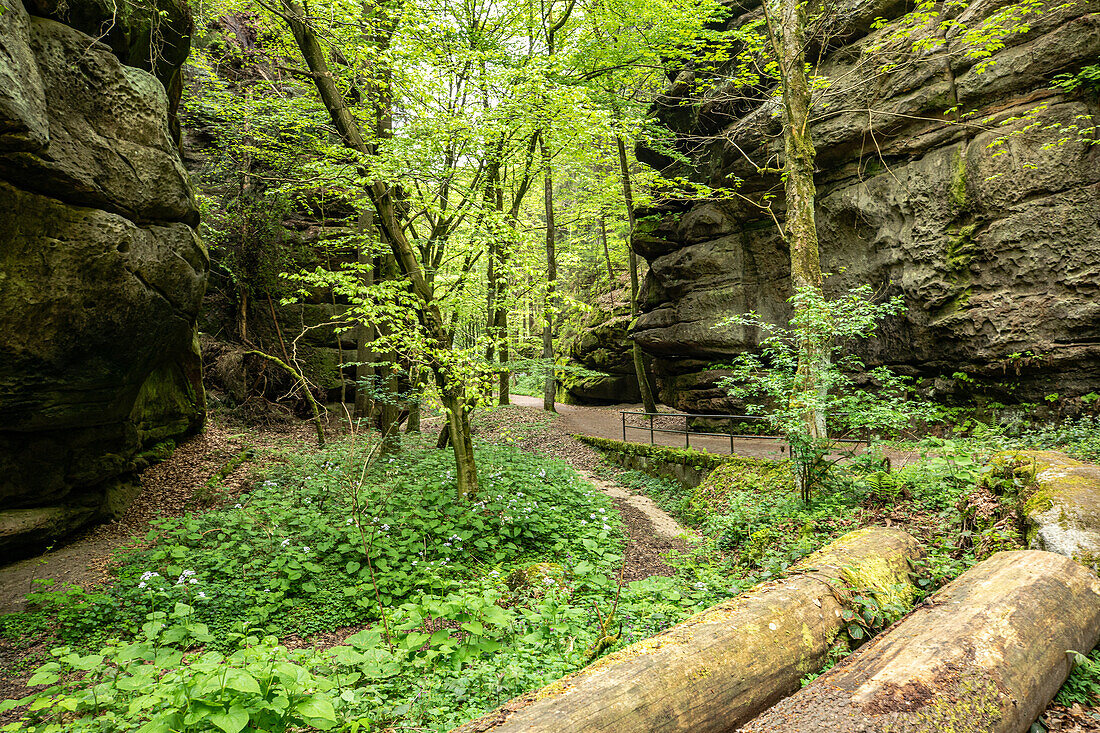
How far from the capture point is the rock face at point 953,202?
29.3 feet

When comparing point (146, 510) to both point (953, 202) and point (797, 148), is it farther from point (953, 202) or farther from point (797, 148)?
point (953, 202)

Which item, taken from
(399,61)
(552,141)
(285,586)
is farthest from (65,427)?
(552,141)

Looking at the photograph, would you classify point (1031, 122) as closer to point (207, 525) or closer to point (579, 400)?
point (207, 525)

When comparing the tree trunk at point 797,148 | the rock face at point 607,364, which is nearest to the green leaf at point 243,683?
→ the tree trunk at point 797,148

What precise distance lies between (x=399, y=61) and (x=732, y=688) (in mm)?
12308

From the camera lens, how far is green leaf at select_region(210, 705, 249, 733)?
223 cm

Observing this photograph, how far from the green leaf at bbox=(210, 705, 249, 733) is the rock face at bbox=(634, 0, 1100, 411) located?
10914mm

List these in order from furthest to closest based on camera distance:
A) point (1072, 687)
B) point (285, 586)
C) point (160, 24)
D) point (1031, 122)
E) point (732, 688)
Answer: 1. point (1031, 122)
2. point (160, 24)
3. point (285, 586)
4. point (1072, 687)
5. point (732, 688)

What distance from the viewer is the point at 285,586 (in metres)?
5.67

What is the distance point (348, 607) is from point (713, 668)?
466 cm

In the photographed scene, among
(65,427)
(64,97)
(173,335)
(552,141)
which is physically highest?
(552,141)

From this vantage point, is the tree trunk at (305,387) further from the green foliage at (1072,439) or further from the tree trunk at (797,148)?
the green foliage at (1072,439)

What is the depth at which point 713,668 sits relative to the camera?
106 inches

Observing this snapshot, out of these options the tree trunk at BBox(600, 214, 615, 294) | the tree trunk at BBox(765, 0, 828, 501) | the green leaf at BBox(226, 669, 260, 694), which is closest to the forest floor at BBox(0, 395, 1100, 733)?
the green leaf at BBox(226, 669, 260, 694)
